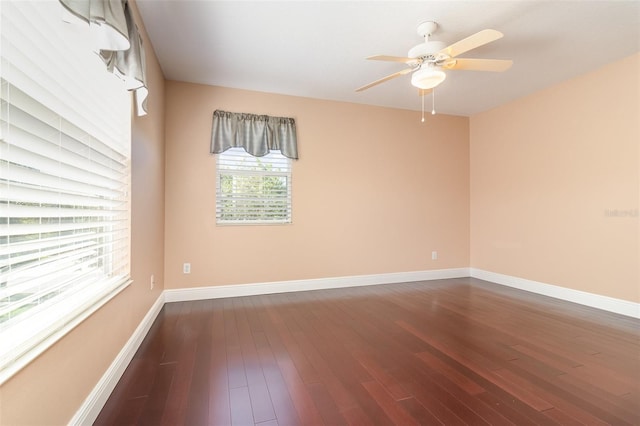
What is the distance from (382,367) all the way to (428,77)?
228 cm

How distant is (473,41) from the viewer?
6.57 ft

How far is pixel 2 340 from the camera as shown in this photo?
0.92 meters

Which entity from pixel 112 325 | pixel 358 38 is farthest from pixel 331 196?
pixel 112 325

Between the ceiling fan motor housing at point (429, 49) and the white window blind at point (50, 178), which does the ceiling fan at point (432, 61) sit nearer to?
the ceiling fan motor housing at point (429, 49)

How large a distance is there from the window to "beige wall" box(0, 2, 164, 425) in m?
0.69

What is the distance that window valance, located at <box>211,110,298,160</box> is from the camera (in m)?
3.49

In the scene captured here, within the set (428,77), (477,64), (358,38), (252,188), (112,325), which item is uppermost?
(358,38)

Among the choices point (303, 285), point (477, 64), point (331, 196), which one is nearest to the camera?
point (477, 64)

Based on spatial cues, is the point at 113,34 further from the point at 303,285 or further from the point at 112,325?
the point at 303,285

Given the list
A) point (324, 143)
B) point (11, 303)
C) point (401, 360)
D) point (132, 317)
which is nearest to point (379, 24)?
point (324, 143)

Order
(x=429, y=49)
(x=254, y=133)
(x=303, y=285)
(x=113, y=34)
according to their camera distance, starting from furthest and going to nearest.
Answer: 1. (x=303, y=285)
2. (x=254, y=133)
3. (x=429, y=49)
4. (x=113, y=34)

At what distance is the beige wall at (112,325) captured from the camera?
1.00m

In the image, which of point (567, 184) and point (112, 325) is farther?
point (567, 184)

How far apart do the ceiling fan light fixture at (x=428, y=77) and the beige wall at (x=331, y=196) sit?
5.62 ft
